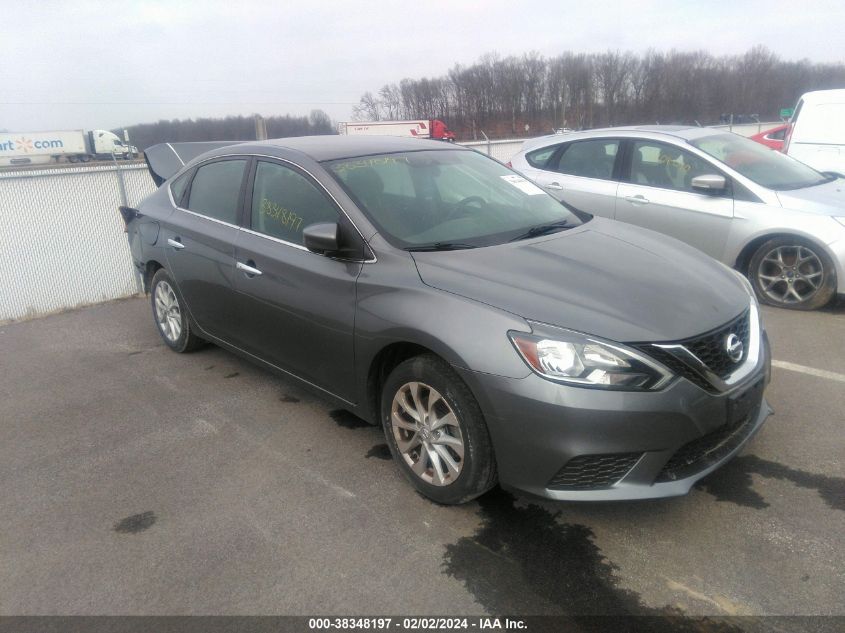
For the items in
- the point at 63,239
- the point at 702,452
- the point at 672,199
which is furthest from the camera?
the point at 63,239

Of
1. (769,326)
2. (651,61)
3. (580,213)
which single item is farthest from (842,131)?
(651,61)

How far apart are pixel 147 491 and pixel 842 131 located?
935 centimetres

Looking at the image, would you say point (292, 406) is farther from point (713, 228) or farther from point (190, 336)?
point (713, 228)

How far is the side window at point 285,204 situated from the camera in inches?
143

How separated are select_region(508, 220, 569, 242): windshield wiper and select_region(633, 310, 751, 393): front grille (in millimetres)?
1117

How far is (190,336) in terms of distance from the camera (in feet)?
16.9

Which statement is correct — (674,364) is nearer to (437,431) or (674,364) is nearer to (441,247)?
(437,431)

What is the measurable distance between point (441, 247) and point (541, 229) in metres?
0.70

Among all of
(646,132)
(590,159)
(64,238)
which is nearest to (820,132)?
(646,132)

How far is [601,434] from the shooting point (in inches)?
99.7

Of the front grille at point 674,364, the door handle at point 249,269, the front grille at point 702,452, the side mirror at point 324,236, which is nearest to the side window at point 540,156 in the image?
the door handle at point 249,269

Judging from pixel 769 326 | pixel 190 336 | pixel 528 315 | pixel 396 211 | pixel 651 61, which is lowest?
pixel 769 326

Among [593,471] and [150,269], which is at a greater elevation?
[150,269]

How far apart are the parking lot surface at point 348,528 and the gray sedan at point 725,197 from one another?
1.81 metres
